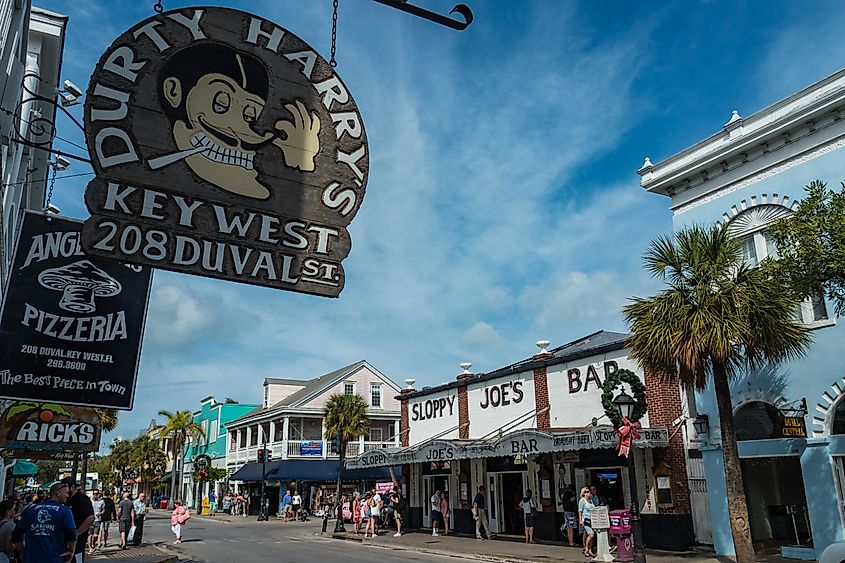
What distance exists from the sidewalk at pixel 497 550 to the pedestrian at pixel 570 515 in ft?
1.33

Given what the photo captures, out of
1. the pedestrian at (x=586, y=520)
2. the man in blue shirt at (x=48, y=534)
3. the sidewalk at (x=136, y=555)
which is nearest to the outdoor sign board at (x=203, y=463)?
the sidewalk at (x=136, y=555)

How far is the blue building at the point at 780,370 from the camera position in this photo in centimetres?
1460

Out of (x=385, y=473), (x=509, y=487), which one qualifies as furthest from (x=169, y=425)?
(x=509, y=487)

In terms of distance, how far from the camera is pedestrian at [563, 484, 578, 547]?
62.7 feet

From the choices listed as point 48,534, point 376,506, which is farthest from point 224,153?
point 376,506

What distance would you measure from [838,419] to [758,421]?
1.87 meters

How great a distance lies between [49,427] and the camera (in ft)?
36.2

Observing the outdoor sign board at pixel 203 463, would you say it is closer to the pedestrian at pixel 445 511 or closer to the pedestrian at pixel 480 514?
the pedestrian at pixel 445 511

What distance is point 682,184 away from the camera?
61.3 ft

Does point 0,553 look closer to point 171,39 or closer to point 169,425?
point 171,39

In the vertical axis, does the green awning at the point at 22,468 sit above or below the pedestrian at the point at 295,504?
above

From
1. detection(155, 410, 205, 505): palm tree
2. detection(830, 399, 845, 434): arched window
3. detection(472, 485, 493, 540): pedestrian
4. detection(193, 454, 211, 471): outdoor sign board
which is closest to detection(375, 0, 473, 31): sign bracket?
detection(830, 399, 845, 434): arched window

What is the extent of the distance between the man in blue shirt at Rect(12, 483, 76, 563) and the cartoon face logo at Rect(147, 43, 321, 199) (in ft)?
18.1

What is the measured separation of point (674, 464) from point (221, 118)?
16.1m
